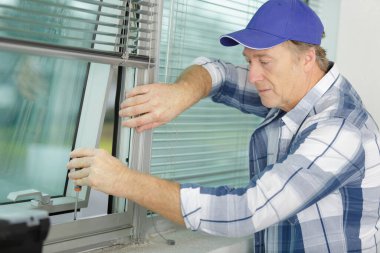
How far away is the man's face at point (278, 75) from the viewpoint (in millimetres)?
1456

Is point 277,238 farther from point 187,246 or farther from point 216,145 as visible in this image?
point 216,145

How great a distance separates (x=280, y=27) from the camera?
4.69 ft

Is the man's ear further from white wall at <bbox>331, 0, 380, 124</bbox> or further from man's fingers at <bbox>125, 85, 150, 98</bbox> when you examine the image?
white wall at <bbox>331, 0, 380, 124</bbox>

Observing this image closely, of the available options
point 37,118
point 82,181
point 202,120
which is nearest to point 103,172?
point 82,181

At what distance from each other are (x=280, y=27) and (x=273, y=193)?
54cm

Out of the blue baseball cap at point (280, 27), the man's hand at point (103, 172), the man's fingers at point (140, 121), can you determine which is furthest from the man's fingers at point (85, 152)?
the blue baseball cap at point (280, 27)

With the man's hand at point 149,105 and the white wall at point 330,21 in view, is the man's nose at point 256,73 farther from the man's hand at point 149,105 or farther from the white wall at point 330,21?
the white wall at point 330,21

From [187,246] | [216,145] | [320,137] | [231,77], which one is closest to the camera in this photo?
[320,137]

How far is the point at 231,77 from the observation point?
1.78m

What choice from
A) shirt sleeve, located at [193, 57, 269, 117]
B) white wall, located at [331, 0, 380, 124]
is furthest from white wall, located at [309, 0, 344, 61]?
shirt sleeve, located at [193, 57, 269, 117]

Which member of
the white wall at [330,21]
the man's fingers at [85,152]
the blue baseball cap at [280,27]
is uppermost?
the white wall at [330,21]

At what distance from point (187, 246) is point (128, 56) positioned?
0.70m

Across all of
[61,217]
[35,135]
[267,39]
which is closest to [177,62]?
[267,39]

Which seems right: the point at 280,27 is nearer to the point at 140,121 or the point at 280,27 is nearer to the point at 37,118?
the point at 140,121
